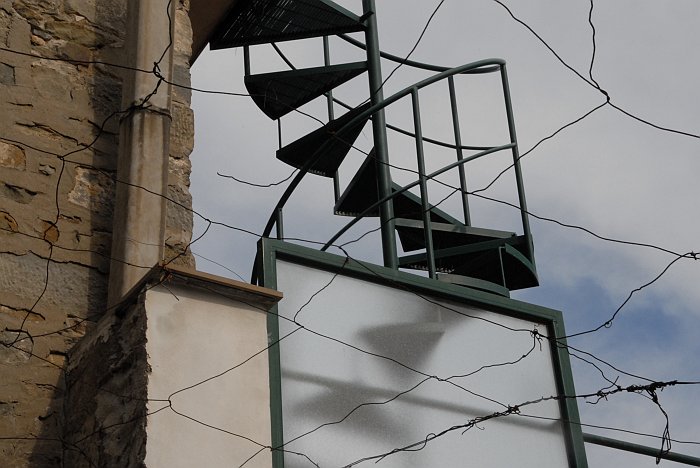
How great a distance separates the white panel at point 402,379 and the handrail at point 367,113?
1572mm

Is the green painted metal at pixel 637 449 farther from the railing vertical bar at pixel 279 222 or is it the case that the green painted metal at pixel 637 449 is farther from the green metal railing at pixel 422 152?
the railing vertical bar at pixel 279 222

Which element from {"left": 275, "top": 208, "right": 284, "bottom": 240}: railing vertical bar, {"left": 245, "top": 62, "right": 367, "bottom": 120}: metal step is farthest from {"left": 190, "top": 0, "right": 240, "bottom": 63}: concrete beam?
{"left": 275, "top": 208, "right": 284, "bottom": 240}: railing vertical bar

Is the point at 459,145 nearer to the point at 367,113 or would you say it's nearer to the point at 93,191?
the point at 367,113

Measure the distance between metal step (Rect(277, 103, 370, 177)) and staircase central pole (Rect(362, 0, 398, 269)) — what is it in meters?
0.18

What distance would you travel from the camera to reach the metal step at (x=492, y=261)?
596 cm

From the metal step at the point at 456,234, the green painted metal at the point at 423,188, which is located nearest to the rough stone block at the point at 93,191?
the green painted metal at the point at 423,188

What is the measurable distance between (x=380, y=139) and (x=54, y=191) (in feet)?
6.73

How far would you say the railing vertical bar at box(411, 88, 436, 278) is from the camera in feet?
16.4

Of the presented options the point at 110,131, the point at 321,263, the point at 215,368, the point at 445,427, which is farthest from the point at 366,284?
the point at 110,131

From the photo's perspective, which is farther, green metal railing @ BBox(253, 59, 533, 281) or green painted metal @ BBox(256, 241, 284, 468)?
green metal railing @ BBox(253, 59, 533, 281)

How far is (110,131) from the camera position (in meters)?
4.54

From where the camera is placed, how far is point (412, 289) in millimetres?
4391

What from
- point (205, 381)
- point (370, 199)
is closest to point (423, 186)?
point (370, 199)

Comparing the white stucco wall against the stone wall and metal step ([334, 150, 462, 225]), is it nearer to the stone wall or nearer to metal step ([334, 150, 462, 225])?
the stone wall
